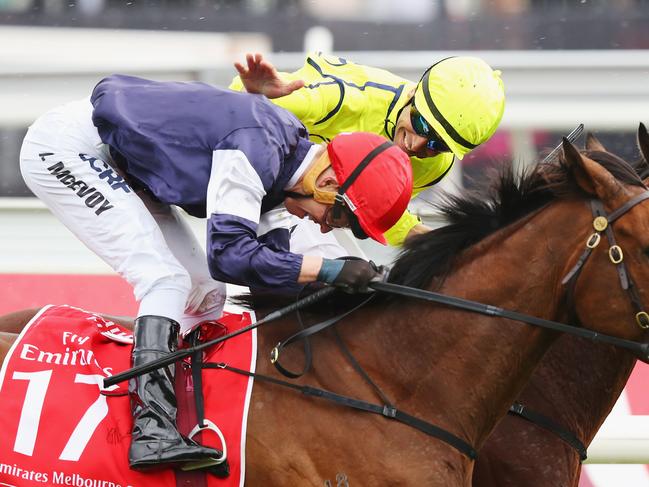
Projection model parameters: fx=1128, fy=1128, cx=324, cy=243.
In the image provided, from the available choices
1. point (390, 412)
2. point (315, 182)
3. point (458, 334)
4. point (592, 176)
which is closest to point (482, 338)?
point (458, 334)

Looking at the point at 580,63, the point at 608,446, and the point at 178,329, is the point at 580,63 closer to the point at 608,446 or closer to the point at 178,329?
the point at 608,446

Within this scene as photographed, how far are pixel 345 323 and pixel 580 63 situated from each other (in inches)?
92.9

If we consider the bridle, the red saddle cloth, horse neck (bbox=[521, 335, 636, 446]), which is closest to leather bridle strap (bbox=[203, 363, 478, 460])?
the bridle

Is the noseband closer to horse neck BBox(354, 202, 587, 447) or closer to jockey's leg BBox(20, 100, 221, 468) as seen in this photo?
horse neck BBox(354, 202, 587, 447)

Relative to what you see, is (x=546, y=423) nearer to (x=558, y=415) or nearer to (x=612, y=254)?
(x=558, y=415)

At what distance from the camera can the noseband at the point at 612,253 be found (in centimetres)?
288

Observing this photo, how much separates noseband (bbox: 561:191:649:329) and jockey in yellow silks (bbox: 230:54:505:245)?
0.76 meters

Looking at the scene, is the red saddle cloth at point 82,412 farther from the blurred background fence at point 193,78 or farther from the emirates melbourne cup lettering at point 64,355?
the blurred background fence at point 193,78

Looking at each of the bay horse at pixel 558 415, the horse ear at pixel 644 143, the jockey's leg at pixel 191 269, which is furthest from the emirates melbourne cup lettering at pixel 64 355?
the horse ear at pixel 644 143

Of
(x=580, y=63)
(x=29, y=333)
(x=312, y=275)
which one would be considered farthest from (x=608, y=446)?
(x=29, y=333)

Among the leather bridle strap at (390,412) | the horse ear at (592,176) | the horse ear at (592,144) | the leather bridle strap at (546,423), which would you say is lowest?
the leather bridle strap at (546,423)

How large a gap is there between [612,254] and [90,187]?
1.46 meters

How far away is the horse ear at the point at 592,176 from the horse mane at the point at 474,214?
0.23ft

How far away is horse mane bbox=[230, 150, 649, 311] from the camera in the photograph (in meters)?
3.10
